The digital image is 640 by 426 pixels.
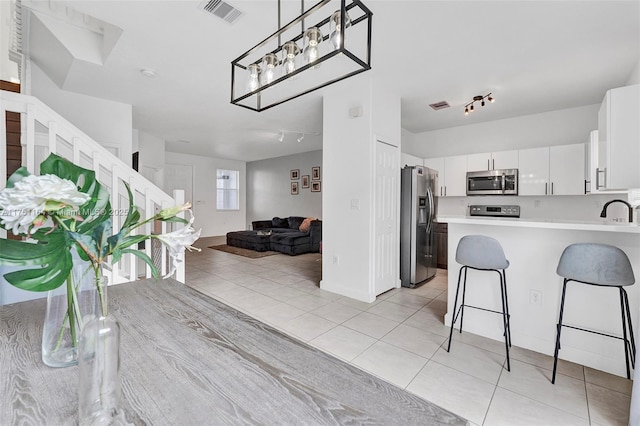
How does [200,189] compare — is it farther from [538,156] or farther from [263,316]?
[538,156]

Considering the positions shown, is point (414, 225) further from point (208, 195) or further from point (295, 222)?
point (208, 195)

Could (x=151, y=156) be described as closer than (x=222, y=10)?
No

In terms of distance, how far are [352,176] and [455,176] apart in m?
2.44

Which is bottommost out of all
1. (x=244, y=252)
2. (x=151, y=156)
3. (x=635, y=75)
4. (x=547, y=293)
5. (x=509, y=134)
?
(x=244, y=252)

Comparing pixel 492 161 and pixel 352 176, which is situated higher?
pixel 492 161

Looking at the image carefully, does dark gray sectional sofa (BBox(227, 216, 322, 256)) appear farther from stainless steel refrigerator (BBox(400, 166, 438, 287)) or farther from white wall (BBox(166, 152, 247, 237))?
stainless steel refrigerator (BBox(400, 166, 438, 287))

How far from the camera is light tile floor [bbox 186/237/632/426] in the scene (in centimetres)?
171

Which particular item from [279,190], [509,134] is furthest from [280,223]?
[509,134]

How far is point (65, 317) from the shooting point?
760 mm

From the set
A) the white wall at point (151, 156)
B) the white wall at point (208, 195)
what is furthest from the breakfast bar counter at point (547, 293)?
the white wall at point (208, 195)

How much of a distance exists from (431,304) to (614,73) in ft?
10.6

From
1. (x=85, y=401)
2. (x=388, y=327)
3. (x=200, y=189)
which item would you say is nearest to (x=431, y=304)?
(x=388, y=327)

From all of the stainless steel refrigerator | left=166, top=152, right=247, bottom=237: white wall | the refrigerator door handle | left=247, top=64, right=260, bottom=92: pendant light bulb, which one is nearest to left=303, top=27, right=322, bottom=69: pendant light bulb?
left=247, top=64, right=260, bottom=92: pendant light bulb

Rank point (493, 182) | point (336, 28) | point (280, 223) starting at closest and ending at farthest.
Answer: point (336, 28), point (493, 182), point (280, 223)
